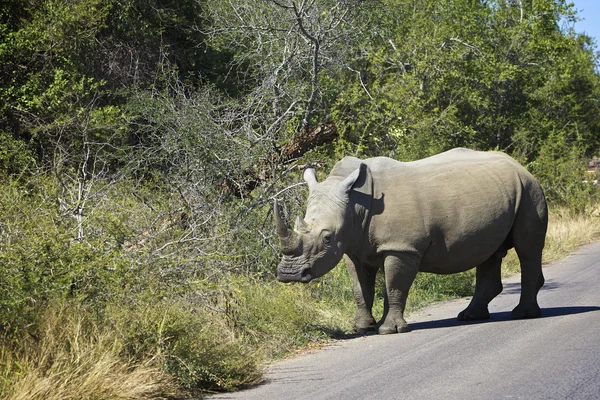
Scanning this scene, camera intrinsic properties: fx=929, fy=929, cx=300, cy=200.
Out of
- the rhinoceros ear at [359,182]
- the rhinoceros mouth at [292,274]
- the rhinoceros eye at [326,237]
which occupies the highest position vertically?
the rhinoceros ear at [359,182]

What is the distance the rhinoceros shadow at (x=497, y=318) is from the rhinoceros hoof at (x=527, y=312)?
0.32ft

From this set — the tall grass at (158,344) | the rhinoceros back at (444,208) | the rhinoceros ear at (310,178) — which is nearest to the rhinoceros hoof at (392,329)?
the tall grass at (158,344)

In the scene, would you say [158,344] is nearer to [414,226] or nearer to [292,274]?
[292,274]

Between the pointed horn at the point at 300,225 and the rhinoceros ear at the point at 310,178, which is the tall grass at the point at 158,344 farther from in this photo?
the rhinoceros ear at the point at 310,178

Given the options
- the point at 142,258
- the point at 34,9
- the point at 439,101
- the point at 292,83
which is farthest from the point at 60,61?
the point at 439,101

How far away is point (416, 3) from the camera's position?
95.8ft

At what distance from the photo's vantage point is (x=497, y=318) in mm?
11367

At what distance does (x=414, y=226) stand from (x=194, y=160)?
324 cm

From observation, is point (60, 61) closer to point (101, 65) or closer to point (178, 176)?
point (101, 65)

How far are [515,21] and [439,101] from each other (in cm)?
628

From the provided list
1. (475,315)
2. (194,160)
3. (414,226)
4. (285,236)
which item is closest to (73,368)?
(285,236)

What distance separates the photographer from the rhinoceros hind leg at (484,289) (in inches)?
439

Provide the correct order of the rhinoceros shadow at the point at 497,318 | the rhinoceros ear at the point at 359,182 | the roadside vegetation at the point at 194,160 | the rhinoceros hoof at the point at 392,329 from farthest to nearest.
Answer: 1. the rhinoceros shadow at the point at 497,318
2. the rhinoceros hoof at the point at 392,329
3. the rhinoceros ear at the point at 359,182
4. the roadside vegetation at the point at 194,160

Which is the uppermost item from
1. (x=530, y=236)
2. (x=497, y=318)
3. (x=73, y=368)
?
(x=530, y=236)
